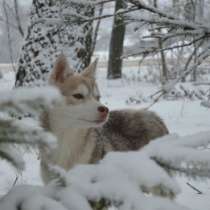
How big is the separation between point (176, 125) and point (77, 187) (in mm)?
7472

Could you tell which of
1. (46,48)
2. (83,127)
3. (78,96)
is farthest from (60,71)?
(46,48)

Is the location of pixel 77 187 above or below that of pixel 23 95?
below

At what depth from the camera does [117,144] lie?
14.5 feet

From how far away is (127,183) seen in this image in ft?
3.36

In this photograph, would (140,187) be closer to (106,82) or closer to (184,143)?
(184,143)

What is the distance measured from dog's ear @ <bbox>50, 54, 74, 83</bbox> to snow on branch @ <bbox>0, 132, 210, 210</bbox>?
10.4 ft

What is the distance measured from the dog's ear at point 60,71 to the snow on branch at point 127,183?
317 centimetres

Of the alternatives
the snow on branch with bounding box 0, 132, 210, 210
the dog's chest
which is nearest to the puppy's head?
the dog's chest

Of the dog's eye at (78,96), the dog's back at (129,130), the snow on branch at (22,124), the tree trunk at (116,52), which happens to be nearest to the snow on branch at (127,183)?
the snow on branch at (22,124)

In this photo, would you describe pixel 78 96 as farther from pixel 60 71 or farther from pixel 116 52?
pixel 116 52

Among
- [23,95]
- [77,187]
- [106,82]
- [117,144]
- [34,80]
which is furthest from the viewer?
[106,82]

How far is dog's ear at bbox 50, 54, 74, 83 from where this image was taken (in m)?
4.27

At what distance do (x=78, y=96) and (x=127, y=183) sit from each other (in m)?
3.27

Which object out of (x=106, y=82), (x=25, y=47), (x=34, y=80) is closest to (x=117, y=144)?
(x=34, y=80)
